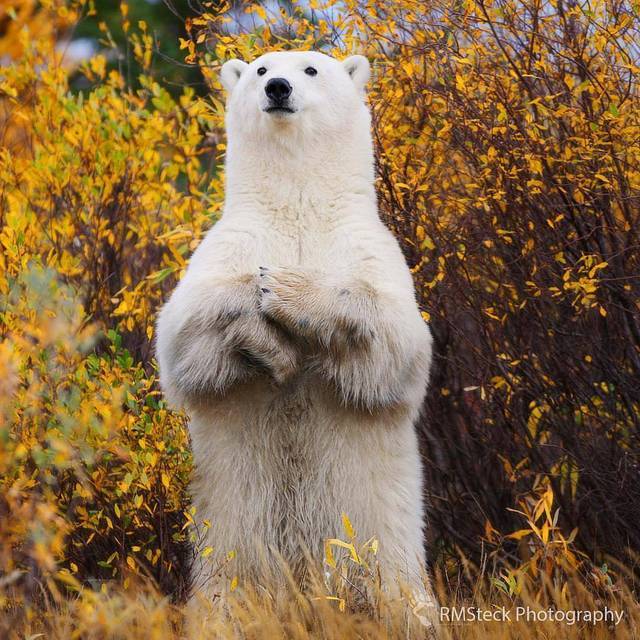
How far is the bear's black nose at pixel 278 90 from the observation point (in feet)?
11.9

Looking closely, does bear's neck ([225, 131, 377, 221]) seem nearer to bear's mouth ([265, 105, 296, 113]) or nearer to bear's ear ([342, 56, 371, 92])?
bear's mouth ([265, 105, 296, 113])

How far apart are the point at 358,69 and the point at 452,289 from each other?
1.26 m

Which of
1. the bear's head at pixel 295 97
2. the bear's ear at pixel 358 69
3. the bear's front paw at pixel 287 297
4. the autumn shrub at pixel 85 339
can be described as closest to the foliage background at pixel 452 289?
the autumn shrub at pixel 85 339

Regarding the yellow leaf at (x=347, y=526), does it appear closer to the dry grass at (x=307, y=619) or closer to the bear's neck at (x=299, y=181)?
the dry grass at (x=307, y=619)

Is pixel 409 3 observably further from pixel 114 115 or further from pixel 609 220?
pixel 114 115

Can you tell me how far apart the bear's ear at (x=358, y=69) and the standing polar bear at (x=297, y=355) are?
0.95 feet

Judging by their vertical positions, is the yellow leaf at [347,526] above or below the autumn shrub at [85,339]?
below

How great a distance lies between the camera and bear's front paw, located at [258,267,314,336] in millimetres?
3330

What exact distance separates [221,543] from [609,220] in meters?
2.15

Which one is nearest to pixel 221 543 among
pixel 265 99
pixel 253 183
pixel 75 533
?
pixel 75 533

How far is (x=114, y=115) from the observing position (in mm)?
5570

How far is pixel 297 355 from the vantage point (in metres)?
3.48

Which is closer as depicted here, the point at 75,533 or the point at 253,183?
the point at 253,183

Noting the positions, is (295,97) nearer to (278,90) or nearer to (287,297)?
(278,90)
